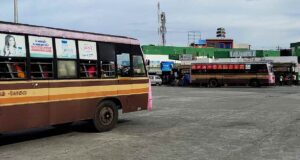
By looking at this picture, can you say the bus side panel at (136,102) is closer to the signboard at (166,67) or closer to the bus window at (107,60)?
the bus window at (107,60)

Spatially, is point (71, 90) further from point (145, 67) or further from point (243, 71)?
point (243, 71)

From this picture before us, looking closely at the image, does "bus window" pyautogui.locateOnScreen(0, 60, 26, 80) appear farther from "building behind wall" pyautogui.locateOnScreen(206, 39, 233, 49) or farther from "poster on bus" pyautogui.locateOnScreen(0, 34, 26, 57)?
"building behind wall" pyautogui.locateOnScreen(206, 39, 233, 49)

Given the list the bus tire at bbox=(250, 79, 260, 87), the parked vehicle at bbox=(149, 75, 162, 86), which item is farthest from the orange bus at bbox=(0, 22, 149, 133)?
the parked vehicle at bbox=(149, 75, 162, 86)

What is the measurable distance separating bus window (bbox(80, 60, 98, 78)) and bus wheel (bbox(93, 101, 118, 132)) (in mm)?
858

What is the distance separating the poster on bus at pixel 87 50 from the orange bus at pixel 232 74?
130ft

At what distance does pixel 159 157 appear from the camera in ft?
29.6

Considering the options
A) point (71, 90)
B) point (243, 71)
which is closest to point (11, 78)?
point (71, 90)

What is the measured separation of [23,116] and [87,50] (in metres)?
2.75

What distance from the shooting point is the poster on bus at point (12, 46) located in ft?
32.2

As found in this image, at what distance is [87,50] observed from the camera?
12.2 metres

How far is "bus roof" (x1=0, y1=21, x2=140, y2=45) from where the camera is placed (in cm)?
1006

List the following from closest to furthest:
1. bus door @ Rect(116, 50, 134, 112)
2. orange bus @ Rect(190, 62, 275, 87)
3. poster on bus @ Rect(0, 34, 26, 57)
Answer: poster on bus @ Rect(0, 34, 26, 57) < bus door @ Rect(116, 50, 134, 112) < orange bus @ Rect(190, 62, 275, 87)

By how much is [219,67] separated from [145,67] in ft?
129

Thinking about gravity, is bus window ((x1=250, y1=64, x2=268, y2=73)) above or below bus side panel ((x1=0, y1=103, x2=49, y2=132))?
above
